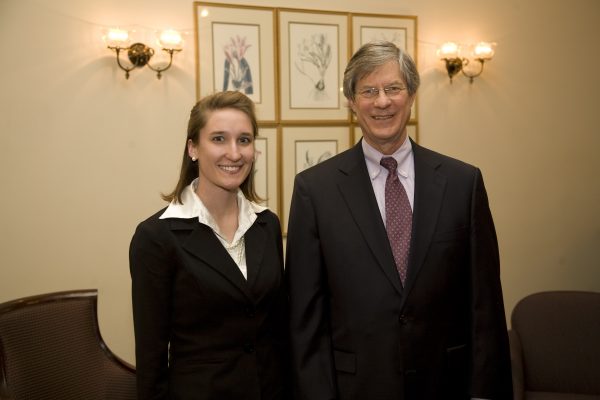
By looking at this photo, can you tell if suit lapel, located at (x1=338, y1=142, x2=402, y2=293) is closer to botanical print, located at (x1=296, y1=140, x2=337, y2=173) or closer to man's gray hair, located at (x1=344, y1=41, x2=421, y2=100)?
man's gray hair, located at (x1=344, y1=41, x2=421, y2=100)

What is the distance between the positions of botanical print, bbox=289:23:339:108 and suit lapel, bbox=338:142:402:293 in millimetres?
2213

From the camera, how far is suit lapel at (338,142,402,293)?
5.34 ft

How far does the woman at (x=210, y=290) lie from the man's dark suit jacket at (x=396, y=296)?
0.44 ft

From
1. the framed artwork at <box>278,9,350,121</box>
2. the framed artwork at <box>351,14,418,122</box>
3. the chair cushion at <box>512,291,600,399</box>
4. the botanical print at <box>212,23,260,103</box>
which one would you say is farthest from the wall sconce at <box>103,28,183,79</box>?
the chair cushion at <box>512,291,600,399</box>

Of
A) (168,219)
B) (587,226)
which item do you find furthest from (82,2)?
(587,226)

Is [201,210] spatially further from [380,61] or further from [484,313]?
[484,313]

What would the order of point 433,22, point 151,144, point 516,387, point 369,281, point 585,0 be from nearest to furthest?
point 369,281, point 516,387, point 151,144, point 433,22, point 585,0

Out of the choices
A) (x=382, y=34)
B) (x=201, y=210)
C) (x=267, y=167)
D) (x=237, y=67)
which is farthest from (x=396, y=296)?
(x=382, y=34)

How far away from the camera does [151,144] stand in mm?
3660

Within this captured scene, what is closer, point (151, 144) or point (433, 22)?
point (151, 144)

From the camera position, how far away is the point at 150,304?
1.67m

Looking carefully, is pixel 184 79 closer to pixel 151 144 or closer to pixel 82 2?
pixel 151 144

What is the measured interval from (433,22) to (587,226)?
2.37 meters

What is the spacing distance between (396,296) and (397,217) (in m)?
0.26
